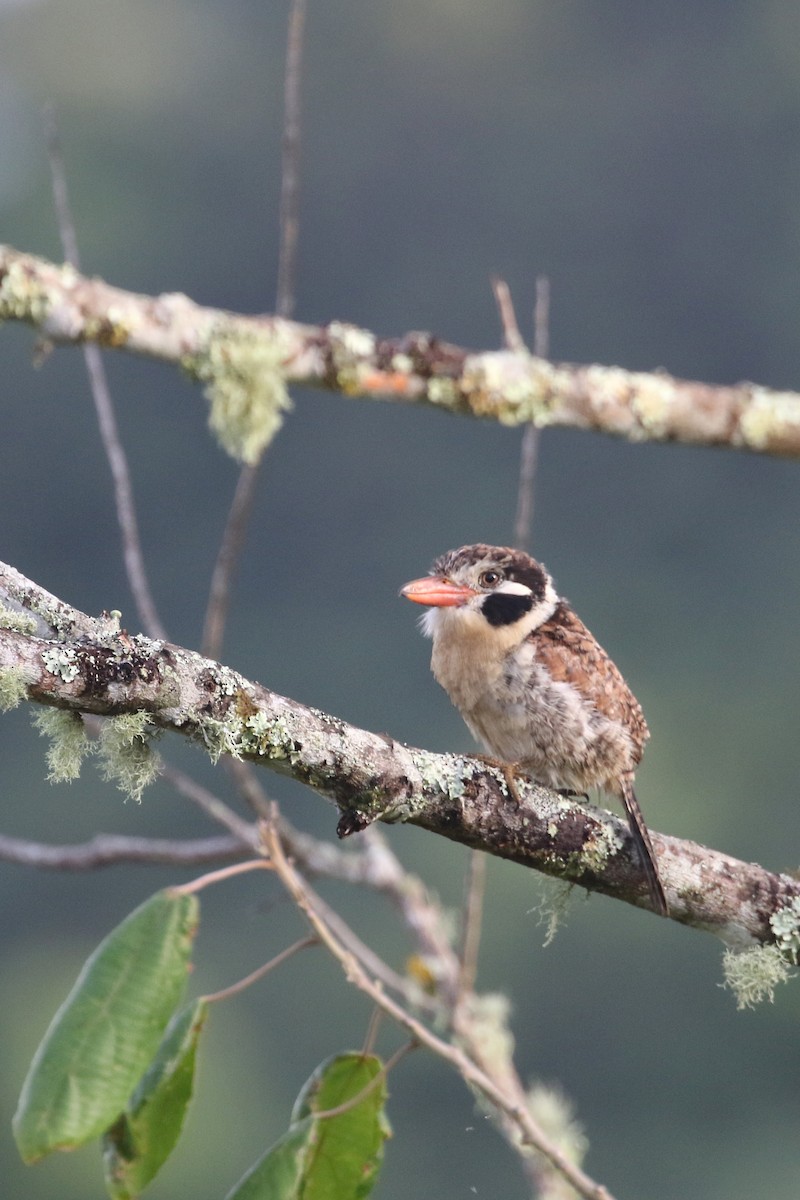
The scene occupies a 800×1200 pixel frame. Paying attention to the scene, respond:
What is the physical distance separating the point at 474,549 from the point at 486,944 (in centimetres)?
2090

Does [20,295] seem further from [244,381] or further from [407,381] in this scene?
[407,381]

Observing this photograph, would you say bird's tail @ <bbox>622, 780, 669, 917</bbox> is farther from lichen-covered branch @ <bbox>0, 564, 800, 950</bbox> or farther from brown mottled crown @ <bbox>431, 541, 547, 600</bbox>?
brown mottled crown @ <bbox>431, 541, 547, 600</bbox>

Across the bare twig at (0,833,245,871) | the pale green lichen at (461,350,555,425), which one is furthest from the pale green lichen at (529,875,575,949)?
the pale green lichen at (461,350,555,425)

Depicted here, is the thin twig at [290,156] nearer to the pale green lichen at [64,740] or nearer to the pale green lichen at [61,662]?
the pale green lichen at [64,740]

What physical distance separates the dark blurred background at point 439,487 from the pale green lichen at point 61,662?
1786 cm

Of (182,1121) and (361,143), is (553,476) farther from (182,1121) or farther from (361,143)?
(182,1121)

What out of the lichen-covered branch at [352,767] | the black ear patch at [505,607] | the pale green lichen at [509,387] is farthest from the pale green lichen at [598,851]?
the pale green lichen at [509,387]

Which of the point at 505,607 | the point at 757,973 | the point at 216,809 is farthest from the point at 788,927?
the point at 216,809

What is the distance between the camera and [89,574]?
2544 cm

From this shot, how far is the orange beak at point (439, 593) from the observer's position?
3.20 meters

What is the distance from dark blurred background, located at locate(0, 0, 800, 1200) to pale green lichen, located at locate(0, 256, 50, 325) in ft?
54.5

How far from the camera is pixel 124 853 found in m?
3.46

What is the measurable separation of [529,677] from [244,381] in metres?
1.16

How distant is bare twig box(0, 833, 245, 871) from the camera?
333 cm
